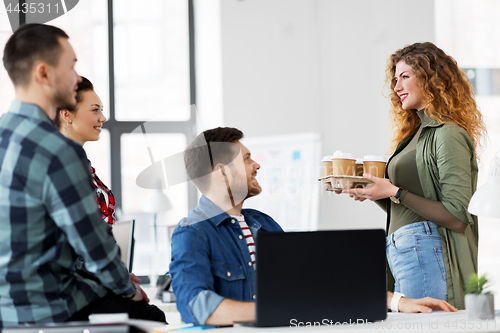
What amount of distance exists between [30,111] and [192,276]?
548 millimetres

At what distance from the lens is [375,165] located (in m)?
1.86

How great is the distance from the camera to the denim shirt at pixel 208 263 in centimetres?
122

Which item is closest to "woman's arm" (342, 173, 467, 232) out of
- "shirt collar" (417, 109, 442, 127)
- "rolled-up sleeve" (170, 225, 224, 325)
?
"shirt collar" (417, 109, 442, 127)

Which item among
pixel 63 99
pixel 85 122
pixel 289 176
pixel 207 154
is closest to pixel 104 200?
pixel 85 122

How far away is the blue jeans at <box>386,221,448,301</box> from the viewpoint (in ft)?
5.70

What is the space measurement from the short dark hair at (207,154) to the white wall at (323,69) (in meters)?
2.42

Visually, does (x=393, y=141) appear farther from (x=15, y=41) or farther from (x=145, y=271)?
(x=145, y=271)

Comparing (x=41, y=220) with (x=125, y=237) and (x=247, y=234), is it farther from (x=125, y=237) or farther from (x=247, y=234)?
(x=125, y=237)

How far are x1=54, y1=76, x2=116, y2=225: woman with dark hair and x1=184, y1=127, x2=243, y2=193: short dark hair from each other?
0.44m

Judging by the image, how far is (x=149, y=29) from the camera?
4441 mm

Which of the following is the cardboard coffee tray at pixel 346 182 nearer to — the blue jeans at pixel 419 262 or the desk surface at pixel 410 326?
the blue jeans at pixel 419 262

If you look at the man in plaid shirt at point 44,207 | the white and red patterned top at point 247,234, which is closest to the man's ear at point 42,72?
the man in plaid shirt at point 44,207

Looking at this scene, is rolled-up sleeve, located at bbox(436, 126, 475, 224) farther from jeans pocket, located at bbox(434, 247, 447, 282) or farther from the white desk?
the white desk

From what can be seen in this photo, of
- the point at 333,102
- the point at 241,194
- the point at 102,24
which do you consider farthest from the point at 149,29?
the point at 241,194
